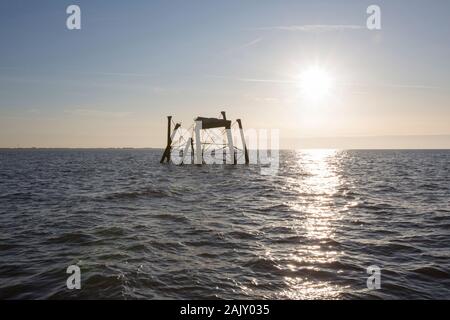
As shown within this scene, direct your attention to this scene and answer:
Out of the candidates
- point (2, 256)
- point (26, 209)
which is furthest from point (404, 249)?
point (26, 209)

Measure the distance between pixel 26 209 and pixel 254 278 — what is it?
1221cm

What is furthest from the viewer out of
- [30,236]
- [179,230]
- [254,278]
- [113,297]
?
[179,230]

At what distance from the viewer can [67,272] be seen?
7746 mm
